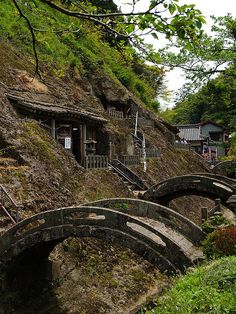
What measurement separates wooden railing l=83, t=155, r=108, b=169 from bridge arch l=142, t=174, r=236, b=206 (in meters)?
3.89

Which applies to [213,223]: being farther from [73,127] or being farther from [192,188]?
[73,127]

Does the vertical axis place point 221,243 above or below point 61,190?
below

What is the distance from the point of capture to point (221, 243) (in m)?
11.4

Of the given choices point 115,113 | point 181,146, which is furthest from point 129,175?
point 181,146

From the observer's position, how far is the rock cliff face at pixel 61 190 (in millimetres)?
15180

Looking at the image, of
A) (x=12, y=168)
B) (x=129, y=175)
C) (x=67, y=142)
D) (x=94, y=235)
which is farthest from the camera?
(x=129, y=175)

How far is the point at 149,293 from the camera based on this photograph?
54.9 feet

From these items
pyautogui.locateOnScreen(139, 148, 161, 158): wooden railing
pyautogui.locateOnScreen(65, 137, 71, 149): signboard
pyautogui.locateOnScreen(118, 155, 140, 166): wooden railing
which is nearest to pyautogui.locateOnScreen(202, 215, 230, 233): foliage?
pyautogui.locateOnScreen(65, 137, 71, 149): signboard

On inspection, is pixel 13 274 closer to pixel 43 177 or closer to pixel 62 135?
pixel 43 177

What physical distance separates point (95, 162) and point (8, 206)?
10579mm

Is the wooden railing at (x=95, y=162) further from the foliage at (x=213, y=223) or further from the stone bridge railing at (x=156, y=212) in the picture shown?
the foliage at (x=213, y=223)

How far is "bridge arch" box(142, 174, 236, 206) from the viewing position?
2184 centimetres

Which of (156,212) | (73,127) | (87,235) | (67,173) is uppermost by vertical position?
(73,127)

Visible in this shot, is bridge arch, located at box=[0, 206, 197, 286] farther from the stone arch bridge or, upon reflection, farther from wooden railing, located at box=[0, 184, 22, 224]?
wooden railing, located at box=[0, 184, 22, 224]
